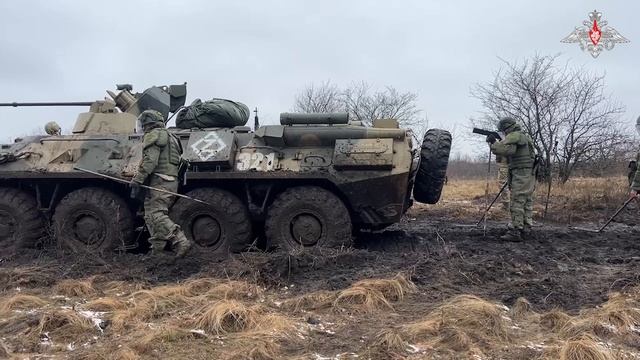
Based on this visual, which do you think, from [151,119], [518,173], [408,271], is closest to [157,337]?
[408,271]

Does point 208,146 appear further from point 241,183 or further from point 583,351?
point 583,351

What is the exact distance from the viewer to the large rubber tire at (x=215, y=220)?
8.00 metres

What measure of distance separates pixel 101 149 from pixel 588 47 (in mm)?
12367

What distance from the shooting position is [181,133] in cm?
847

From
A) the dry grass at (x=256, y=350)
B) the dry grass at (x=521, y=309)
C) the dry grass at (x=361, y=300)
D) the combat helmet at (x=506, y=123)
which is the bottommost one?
the dry grass at (x=256, y=350)

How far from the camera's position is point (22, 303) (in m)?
5.54

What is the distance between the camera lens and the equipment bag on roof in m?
8.73

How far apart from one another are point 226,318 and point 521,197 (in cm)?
530

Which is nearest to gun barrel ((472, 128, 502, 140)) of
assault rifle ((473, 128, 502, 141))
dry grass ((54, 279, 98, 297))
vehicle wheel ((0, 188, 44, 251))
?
assault rifle ((473, 128, 502, 141))

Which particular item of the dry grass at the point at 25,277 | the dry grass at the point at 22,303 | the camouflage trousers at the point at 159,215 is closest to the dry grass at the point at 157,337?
the dry grass at the point at 22,303

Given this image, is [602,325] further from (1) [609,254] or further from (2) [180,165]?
(2) [180,165]

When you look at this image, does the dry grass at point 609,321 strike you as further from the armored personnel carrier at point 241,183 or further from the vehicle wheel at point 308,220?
the vehicle wheel at point 308,220

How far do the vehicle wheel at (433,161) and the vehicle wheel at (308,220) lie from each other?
1.25m

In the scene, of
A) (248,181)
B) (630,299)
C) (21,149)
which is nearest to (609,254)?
(630,299)
